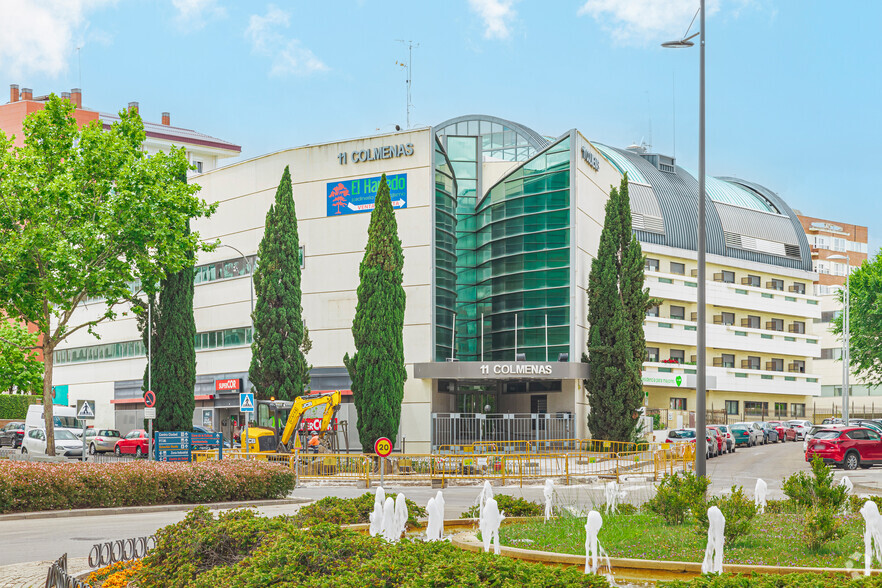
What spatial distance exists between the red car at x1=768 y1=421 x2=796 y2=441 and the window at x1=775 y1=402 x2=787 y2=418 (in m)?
12.9

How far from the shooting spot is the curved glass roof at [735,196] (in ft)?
262

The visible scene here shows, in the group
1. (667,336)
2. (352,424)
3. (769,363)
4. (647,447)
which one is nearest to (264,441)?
(352,424)

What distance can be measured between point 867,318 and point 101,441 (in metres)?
46.9

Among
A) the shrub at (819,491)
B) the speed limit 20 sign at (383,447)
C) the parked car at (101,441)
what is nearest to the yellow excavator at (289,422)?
the parked car at (101,441)

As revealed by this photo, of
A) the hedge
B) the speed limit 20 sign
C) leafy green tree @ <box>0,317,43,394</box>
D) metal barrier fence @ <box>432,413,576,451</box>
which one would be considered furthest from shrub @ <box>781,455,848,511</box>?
the hedge

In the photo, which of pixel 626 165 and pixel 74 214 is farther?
pixel 626 165

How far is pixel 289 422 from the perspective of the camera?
37.8 metres

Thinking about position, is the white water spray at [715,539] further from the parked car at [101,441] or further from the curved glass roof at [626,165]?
the curved glass roof at [626,165]

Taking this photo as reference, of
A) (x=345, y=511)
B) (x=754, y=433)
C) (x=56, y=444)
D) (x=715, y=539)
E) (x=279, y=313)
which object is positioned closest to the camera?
(x=715, y=539)

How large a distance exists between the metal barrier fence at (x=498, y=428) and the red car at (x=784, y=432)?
834 inches

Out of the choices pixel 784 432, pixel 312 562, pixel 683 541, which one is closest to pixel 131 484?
pixel 683 541

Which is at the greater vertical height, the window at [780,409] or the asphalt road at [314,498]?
the asphalt road at [314,498]

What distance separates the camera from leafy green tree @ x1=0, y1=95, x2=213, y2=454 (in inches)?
1192

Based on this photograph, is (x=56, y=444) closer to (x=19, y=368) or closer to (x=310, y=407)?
(x=310, y=407)
